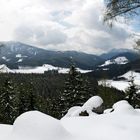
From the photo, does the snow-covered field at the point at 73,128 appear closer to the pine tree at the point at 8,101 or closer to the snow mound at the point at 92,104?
the snow mound at the point at 92,104

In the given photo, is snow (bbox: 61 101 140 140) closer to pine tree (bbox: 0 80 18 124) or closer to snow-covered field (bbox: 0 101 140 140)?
snow-covered field (bbox: 0 101 140 140)

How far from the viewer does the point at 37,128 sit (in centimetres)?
708

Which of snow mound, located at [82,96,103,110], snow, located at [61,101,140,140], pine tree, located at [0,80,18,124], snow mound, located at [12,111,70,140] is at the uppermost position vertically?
snow mound, located at [12,111,70,140]

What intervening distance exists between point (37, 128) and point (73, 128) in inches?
86.5

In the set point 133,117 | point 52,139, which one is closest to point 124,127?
point 133,117

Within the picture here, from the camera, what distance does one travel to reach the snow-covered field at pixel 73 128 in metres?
7.05

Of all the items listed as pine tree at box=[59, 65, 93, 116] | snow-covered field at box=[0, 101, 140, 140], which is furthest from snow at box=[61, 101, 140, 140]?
pine tree at box=[59, 65, 93, 116]

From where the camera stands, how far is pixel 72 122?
10125mm

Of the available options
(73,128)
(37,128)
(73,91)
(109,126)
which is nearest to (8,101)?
(73,91)

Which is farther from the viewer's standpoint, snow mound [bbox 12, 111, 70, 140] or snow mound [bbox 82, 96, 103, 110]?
snow mound [bbox 82, 96, 103, 110]

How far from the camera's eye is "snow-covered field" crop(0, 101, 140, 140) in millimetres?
7055

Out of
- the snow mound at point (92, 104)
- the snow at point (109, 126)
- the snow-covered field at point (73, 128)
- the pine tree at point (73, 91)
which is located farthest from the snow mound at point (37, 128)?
the pine tree at point (73, 91)

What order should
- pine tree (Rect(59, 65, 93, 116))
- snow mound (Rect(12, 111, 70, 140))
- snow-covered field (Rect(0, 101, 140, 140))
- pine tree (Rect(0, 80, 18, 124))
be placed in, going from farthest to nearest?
1. pine tree (Rect(0, 80, 18, 124))
2. pine tree (Rect(59, 65, 93, 116))
3. snow-covered field (Rect(0, 101, 140, 140))
4. snow mound (Rect(12, 111, 70, 140))

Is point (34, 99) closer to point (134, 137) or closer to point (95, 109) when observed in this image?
point (95, 109)
